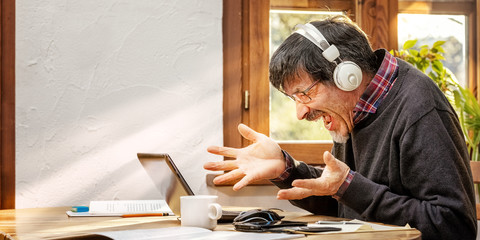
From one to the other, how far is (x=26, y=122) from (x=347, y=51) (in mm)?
1388

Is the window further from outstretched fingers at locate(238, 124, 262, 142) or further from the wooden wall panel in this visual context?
outstretched fingers at locate(238, 124, 262, 142)

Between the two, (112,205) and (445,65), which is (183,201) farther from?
(445,65)

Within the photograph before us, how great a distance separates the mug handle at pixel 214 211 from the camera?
143cm

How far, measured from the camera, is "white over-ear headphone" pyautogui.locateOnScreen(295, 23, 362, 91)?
1.71m

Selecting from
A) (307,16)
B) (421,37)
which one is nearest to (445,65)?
(421,37)

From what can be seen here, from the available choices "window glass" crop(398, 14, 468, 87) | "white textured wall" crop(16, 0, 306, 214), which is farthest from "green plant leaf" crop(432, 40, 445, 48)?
"white textured wall" crop(16, 0, 306, 214)

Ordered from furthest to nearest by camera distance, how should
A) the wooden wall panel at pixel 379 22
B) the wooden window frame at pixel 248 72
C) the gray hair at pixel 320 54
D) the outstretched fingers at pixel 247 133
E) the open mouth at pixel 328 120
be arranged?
1. the wooden wall panel at pixel 379 22
2. the wooden window frame at pixel 248 72
3. the open mouth at pixel 328 120
4. the gray hair at pixel 320 54
5. the outstretched fingers at pixel 247 133

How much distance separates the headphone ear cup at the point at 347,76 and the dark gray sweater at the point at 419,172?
10 centimetres

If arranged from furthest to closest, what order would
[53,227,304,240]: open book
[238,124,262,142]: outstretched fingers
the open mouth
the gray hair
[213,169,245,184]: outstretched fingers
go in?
the open mouth → the gray hair → [238,124,262,142]: outstretched fingers → [213,169,245,184]: outstretched fingers → [53,227,304,240]: open book

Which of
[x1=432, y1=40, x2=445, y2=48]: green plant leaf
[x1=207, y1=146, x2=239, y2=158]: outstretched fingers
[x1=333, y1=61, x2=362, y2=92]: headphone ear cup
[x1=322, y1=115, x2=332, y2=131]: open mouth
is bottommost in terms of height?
[x1=207, y1=146, x2=239, y2=158]: outstretched fingers

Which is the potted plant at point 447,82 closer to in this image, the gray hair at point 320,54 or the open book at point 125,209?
the gray hair at point 320,54

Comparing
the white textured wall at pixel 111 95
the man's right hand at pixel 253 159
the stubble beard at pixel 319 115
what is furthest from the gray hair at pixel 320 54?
the white textured wall at pixel 111 95

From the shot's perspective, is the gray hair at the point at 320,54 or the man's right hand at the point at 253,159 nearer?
the man's right hand at the point at 253,159

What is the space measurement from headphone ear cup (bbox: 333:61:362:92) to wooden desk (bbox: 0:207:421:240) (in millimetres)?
368
